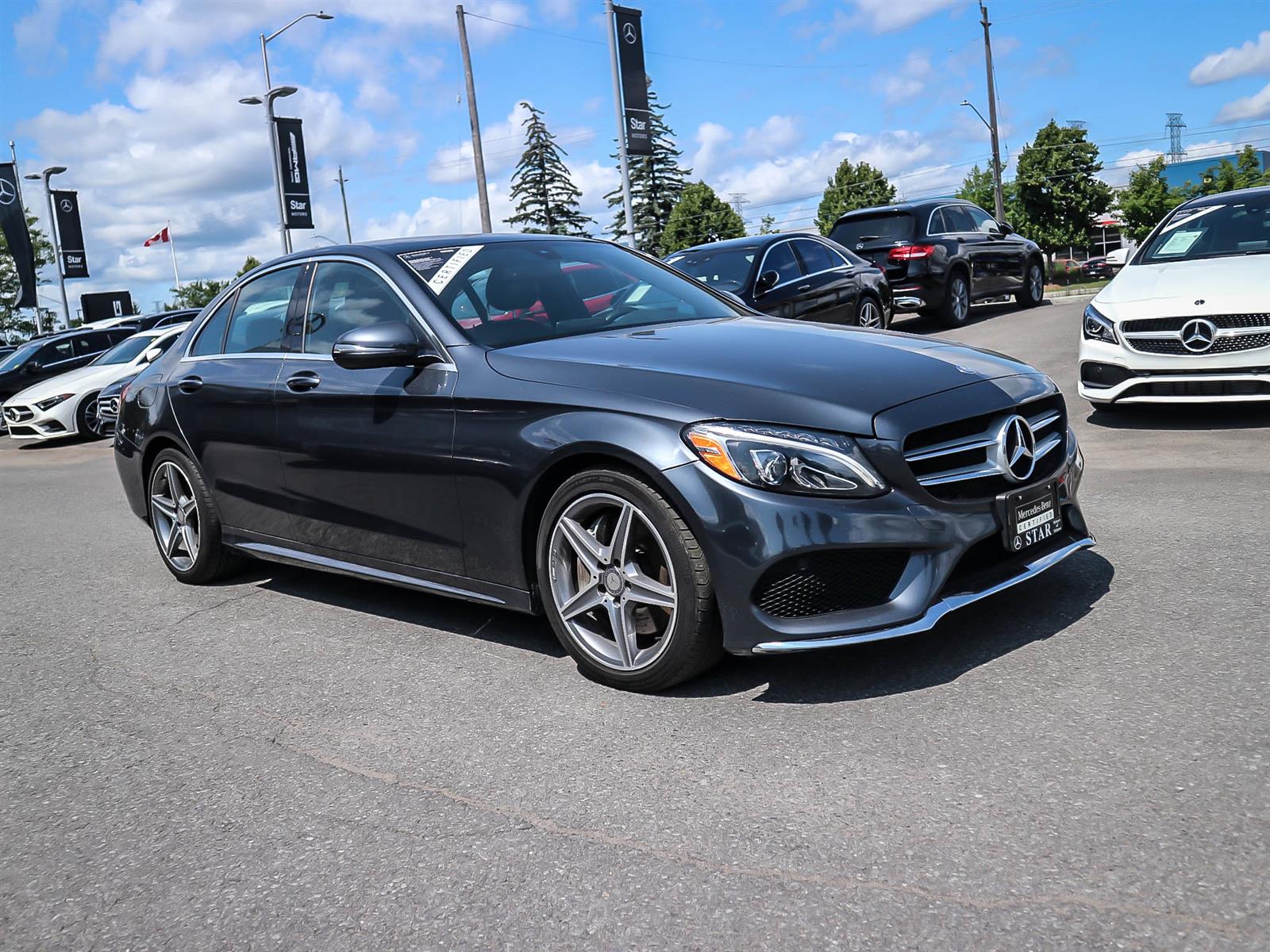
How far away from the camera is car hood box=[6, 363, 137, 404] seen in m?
17.1

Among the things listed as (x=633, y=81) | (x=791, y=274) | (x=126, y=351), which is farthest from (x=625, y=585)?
(x=633, y=81)

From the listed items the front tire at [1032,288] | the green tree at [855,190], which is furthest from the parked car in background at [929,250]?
the green tree at [855,190]

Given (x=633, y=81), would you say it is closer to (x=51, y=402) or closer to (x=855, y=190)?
(x=51, y=402)

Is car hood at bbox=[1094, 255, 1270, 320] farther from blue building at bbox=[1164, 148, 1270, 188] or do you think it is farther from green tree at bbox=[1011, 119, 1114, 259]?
blue building at bbox=[1164, 148, 1270, 188]

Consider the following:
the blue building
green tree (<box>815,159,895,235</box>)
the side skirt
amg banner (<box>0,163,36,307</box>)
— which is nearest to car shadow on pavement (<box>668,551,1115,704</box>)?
the side skirt

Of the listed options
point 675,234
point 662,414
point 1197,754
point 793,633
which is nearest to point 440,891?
point 793,633

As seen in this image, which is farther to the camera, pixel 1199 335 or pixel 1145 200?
pixel 1145 200

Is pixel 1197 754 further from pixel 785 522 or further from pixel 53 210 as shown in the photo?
pixel 53 210

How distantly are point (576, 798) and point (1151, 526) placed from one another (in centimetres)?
356

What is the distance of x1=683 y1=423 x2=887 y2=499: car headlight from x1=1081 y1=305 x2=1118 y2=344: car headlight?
5415 mm

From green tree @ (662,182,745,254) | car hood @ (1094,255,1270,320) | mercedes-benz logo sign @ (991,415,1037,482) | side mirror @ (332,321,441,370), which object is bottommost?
mercedes-benz logo sign @ (991,415,1037,482)

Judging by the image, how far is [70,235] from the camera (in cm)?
4316

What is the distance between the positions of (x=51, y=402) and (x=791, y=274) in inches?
421

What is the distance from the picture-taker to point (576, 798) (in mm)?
3213
